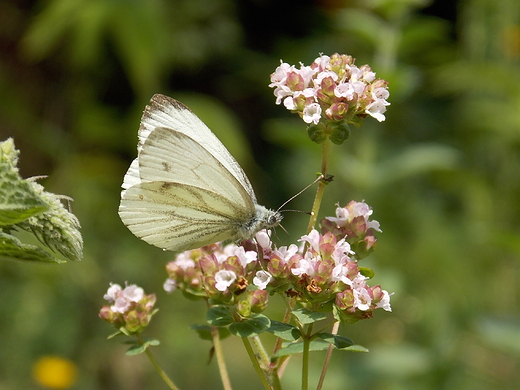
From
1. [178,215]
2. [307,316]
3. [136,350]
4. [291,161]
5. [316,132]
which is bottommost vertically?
[136,350]

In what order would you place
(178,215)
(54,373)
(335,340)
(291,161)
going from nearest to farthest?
1. (335,340)
2. (178,215)
3. (54,373)
4. (291,161)

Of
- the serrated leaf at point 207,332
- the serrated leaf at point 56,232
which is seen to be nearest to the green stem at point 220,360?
the serrated leaf at point 207,332

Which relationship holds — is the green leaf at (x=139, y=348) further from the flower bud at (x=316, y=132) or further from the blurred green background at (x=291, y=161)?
the blurred green background at (x=291, y=161)

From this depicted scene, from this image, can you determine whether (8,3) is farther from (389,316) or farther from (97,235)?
(389,316)

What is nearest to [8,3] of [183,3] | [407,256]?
[183,3]

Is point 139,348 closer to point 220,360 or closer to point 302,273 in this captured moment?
point 220,360

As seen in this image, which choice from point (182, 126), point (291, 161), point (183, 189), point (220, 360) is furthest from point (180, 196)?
point (291, 161)

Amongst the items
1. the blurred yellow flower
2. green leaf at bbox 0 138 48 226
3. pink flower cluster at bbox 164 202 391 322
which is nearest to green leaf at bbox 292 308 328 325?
pink flower cluster at bbox 164 202 391 322
